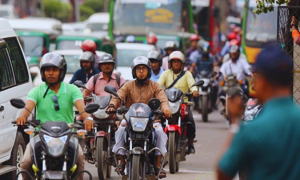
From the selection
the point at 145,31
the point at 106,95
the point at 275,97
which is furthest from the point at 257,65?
the point at 145,31

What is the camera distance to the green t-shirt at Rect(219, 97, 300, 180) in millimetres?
3705

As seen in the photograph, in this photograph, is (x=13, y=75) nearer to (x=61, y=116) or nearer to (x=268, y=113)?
(x=61, y=116)

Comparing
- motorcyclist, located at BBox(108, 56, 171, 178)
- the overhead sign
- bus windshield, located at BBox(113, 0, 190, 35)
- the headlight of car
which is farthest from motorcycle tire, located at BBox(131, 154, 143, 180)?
the overhead sign

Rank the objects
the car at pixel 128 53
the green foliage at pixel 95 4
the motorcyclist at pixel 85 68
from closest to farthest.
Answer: the motorcyclist at pixel 85 68 < the car at pixel 128 53 < the green foliage at pixel 95 4

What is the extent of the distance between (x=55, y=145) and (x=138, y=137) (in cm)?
219

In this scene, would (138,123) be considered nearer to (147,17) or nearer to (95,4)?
(147,17)

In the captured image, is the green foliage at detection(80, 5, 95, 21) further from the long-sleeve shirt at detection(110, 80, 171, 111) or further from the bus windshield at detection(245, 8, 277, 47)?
the long-sleeve shirt at detection(110, 80, 171, 111)

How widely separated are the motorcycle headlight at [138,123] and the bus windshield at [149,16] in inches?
699

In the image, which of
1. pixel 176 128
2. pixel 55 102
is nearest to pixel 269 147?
pixel 55 102

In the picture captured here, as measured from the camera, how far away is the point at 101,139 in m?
10.2

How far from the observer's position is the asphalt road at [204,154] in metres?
11.1

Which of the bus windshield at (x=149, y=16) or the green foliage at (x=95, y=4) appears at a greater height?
the bus windshield at (x=149, y=16)

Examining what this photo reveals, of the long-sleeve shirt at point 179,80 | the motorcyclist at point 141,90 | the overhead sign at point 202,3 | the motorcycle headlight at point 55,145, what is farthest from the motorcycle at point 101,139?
the overhead sign at point 202,3

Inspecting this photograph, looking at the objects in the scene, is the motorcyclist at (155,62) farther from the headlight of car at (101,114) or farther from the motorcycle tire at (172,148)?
the headlight of car at (101,114)
